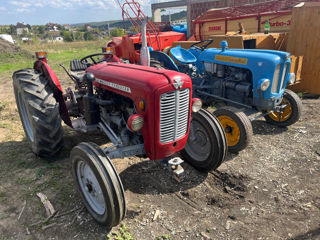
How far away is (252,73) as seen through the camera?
13.6 feet

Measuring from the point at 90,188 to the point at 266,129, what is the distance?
3.58 metres

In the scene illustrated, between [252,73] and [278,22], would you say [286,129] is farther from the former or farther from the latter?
[278,22]

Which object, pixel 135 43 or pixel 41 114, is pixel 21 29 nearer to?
pixel 135 43

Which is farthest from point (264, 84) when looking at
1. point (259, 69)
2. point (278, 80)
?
point (278, 80)

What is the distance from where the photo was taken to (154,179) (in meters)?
3.23

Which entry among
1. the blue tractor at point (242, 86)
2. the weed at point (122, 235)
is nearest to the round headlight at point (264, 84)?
the blue tractor at point (242, 86)

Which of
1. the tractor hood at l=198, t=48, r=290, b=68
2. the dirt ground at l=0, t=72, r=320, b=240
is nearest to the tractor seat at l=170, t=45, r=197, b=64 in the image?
the tractor hood at l=198, t=48, r=290, b=68

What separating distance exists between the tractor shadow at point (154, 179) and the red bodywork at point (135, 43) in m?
4.46

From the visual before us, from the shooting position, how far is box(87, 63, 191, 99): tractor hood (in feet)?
7.45

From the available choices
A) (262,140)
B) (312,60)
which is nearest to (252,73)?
(262,140)

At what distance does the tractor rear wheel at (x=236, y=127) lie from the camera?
12.2 ft

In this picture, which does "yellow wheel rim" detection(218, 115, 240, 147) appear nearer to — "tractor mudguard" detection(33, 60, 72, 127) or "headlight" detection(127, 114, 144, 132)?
"headlight" detection(127, 114, 144, 132)

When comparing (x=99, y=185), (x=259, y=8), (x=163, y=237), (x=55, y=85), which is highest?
(x=259, y=8)

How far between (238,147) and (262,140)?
31.9 inches
